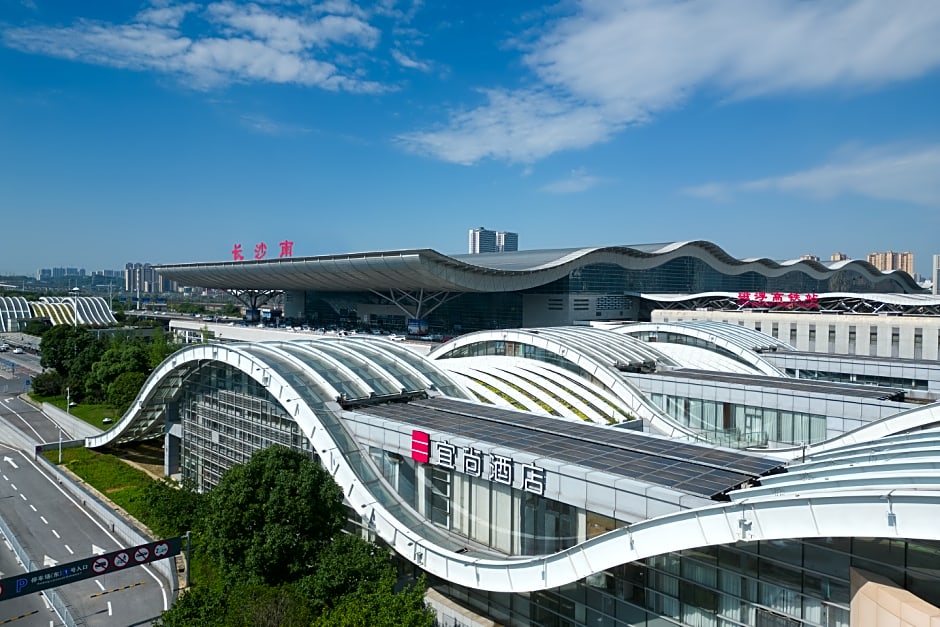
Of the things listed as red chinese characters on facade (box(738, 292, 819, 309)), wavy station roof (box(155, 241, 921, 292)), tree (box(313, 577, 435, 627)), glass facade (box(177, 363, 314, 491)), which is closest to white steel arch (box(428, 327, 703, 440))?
glass facade (box(177, 363, 314, 491))

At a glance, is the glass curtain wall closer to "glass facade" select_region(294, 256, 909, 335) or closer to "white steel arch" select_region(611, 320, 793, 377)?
"white steel arch" select_region(611, 320, 793, 377)

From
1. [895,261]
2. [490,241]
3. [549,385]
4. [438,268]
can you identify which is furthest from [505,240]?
[549,385]

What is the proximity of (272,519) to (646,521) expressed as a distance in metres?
9.21

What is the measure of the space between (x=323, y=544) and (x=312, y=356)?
8.87 meters

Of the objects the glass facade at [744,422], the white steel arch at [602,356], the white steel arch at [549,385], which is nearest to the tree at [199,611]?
the white steel arch at [549,385]

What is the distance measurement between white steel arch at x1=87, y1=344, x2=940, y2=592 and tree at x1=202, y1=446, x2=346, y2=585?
1.52 metres

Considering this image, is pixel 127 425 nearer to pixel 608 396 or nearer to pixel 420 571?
pixel 420 571

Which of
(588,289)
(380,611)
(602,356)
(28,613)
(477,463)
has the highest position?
(588,289)

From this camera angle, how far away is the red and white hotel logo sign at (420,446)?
1606 cm

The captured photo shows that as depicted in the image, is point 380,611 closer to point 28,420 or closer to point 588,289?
point 28,420

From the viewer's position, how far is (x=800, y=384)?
23.2m

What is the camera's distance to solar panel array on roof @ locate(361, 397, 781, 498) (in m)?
12.3

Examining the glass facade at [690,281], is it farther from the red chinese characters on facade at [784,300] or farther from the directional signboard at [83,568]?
the directional signboard at [83,568]

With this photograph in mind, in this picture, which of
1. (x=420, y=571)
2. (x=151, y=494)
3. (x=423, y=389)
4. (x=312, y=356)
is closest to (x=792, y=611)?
(x=420, y=571)
